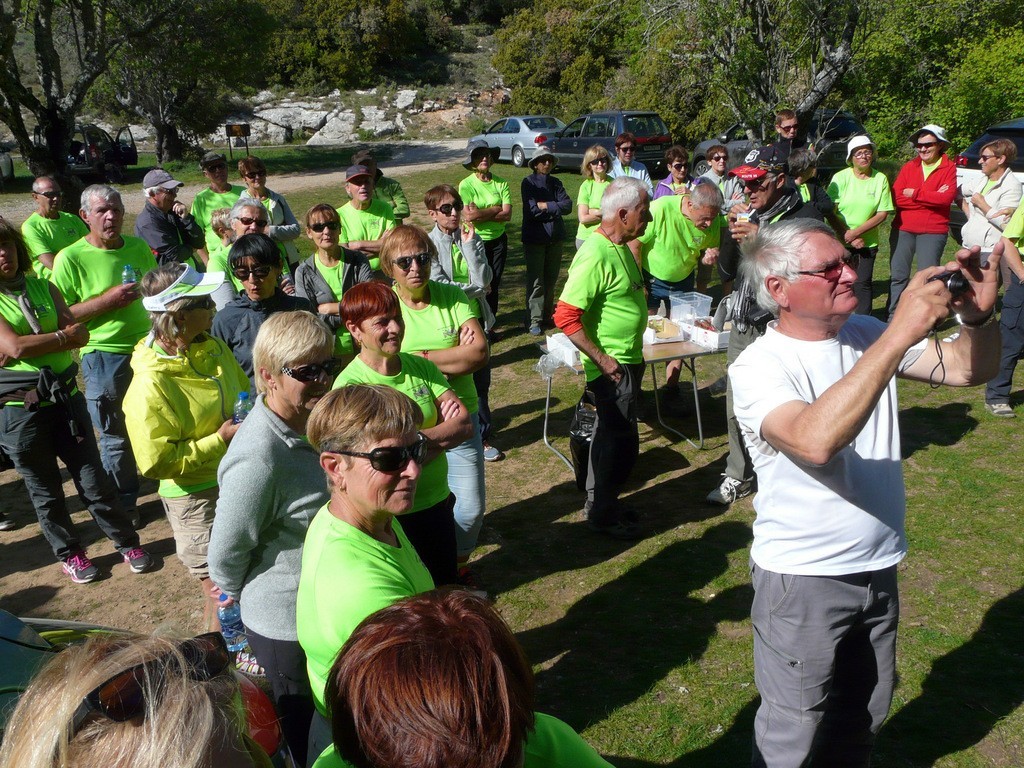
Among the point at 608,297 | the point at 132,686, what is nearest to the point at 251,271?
the point at 608,297

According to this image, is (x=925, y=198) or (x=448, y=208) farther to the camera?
(x=925, y=198)

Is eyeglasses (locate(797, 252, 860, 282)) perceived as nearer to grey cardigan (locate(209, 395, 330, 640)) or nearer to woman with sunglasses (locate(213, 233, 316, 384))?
grey cardigan (locate(209, 395, 330, 640))

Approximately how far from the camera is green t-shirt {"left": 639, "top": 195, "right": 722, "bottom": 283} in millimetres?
6852

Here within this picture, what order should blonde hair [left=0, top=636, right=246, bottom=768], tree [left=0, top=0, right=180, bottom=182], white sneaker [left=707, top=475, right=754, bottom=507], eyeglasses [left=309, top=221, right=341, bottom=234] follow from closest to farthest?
blonde hair [left=0, top=636, right=246, bottom=768] < white sneaker [left=707, top=475, right=754, bottom=507] < eyeglasses [left=309, top=221, right=341, bottom=234] < tree [left=0, top=0, right=180, bottom=182]

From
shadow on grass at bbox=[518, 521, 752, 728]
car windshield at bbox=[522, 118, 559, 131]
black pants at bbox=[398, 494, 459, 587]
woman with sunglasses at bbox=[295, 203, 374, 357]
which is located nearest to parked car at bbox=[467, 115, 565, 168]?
car windshield at bbox=[522, 118, 559, 131]

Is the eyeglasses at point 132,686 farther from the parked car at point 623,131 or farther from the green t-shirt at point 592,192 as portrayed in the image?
the parked car at point 623,131

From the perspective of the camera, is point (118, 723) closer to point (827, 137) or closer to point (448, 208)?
point (448, 208)

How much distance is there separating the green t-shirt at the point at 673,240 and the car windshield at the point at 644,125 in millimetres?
13515

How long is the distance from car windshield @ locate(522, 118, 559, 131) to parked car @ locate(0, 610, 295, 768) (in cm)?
2251

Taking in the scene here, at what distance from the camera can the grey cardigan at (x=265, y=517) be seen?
2.58m

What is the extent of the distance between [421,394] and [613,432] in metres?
1.52

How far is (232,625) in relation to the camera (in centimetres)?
326

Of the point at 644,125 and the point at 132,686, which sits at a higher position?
the point at 644,125

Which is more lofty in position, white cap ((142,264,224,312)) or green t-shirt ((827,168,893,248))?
white cap ((142,264,224,312))
